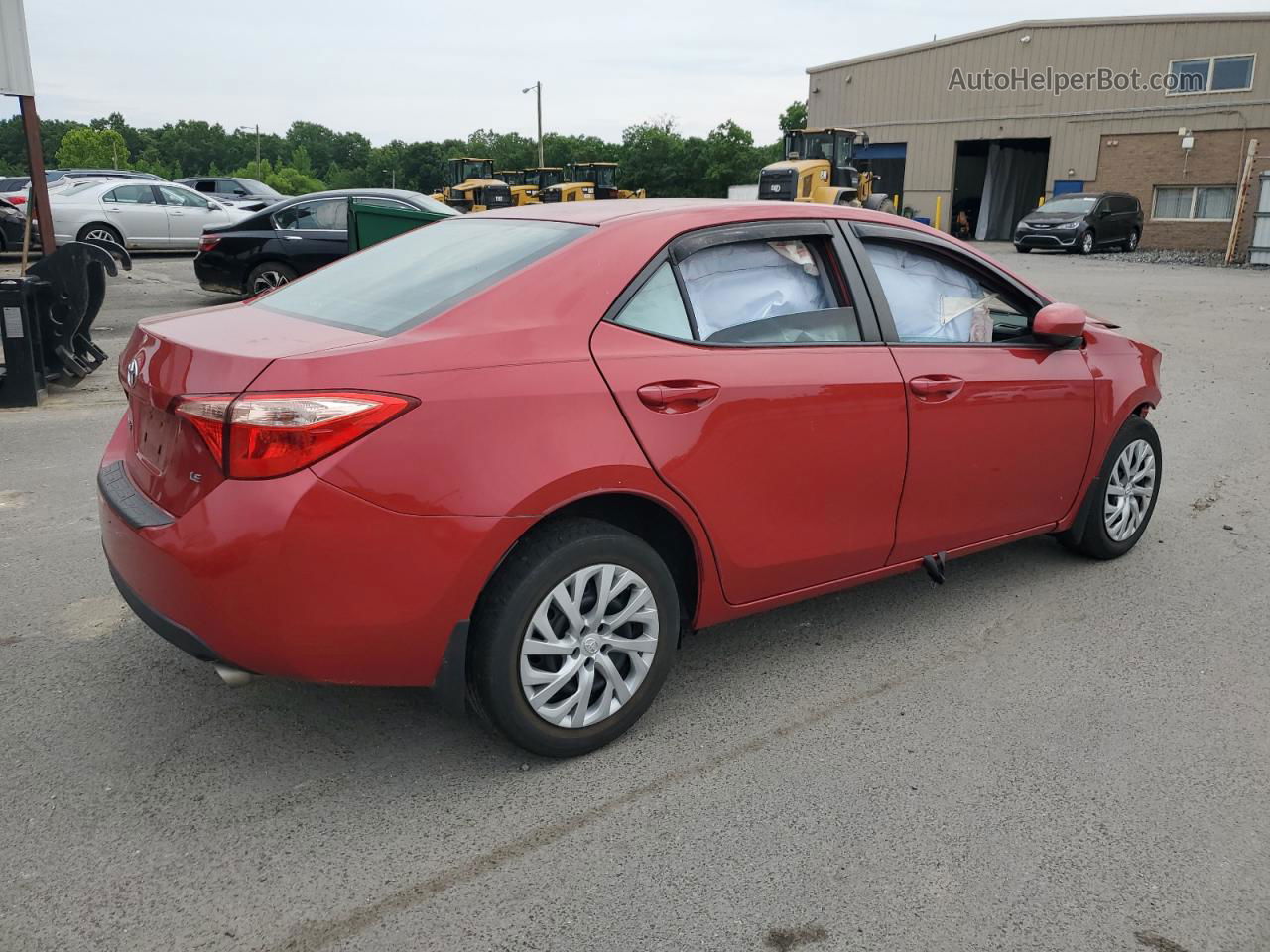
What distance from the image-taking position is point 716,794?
2926mm

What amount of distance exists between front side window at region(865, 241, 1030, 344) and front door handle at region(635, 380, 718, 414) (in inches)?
39.7

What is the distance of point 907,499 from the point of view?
3762 mm

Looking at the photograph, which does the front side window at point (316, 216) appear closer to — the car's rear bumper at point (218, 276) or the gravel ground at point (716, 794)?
the car's rear bumper at point (218, 276)

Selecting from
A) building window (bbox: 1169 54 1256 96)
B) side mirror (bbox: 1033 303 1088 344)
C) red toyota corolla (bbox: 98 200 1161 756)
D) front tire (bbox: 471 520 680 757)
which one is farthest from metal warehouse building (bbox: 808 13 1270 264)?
front tire (bbox: 471 520 680 757)

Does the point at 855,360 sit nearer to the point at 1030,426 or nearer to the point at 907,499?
the point at 907,499

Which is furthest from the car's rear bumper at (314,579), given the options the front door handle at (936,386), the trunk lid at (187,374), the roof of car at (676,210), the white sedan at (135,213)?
the white sedan at (135,213)

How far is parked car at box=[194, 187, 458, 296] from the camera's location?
43.3 ft

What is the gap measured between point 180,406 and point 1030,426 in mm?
3112

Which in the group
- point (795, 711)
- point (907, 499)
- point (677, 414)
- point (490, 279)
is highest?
point (490, 279)

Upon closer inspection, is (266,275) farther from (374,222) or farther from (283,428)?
(283,428)

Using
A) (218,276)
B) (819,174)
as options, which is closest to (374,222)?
(218,276)

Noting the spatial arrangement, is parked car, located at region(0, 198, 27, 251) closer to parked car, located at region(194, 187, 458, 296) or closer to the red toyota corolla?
parked car, located at region(194, 187, 458, 296)

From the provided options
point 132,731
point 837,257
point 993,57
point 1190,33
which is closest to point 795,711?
point 837,257

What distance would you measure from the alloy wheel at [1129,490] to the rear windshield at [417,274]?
113 inches
